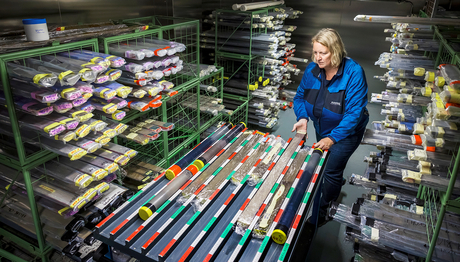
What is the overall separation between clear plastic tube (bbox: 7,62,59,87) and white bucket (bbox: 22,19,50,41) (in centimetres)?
37

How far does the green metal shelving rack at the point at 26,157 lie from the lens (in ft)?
8.19

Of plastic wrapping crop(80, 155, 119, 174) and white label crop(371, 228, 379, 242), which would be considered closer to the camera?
white label crop(371, 228, 379, 242)

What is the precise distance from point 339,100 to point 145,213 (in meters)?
2.22

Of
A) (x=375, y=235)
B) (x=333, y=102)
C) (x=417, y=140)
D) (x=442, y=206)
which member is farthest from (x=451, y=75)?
(x=375, y=235)

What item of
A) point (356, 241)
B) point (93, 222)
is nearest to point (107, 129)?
point (93, 222)

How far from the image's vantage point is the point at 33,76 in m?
2.52

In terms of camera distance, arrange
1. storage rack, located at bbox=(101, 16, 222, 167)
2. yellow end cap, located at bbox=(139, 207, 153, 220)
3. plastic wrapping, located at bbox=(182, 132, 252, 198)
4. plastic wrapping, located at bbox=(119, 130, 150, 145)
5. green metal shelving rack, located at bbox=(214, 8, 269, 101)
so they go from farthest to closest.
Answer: green metal shelving rack, located at bbox=(214, 8, 269, 101) → storage rack, located at bbox=(101, 16, 222, 167) → plastic wrapping, located at bbox=(119, 130, 150, 145) → plastic wrapping, located at bbox=(182, 132, 252, 198) → yellow end cap, located at bbox=(139, 207, 153, 220)

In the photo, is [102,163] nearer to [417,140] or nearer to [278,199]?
[278,199]

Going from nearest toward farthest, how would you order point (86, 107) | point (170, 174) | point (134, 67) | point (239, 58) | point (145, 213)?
point (145, 213) → point (170, 174) → point (86, 107) → point (134, 67) → point (239, 58)

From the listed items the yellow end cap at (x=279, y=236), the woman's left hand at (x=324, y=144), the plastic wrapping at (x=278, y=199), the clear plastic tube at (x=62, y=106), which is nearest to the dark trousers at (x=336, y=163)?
the woman's left hand at (x=324, y=144)

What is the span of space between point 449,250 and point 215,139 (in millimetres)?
2136

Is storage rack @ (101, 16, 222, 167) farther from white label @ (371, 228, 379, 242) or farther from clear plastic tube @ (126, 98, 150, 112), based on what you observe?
white label @ (371, 228, 379, 242)

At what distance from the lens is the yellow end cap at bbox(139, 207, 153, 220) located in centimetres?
201

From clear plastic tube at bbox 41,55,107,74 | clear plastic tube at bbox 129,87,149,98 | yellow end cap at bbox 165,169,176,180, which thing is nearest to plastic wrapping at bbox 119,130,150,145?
clear plastic tube at bbox 129,87,149,98
